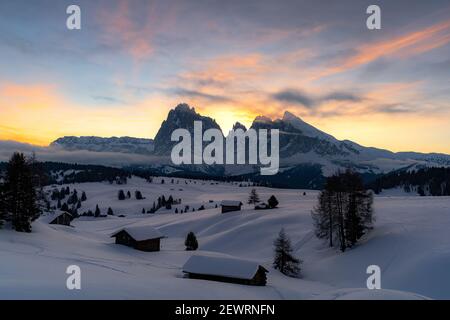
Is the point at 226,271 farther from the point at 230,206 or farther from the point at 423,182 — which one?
the point at 423,182

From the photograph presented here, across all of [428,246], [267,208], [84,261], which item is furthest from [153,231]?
[267,208]

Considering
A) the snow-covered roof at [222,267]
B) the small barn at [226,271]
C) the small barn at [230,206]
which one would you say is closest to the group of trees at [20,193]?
the small barn at [226,271]

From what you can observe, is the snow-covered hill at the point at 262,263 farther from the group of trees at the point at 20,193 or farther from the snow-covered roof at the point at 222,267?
the group of trees at the point at 20,193

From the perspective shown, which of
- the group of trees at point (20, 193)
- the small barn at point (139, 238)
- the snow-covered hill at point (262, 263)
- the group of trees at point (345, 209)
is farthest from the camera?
the small barn at point (139, 238)

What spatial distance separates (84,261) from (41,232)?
18186 mm

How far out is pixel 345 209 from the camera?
52.4 meters

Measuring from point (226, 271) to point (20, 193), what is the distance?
2969 cm

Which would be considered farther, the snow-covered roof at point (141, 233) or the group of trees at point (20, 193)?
the snow-covered roof at point (141, 233)

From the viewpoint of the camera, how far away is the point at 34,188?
48969 millimetres

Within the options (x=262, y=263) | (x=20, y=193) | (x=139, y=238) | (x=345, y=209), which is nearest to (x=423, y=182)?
(x=345, y=209)

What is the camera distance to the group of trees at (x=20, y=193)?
46312mm

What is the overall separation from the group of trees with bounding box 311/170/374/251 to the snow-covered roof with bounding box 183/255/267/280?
19.3 meters
